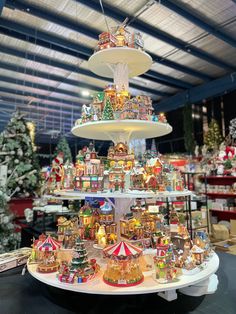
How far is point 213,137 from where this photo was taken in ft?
24.5

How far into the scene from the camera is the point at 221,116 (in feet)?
26.3

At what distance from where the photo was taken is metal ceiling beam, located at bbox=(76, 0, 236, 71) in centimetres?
423

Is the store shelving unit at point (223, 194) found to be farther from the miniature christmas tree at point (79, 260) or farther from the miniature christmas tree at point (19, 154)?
the miniature christmas tree at point (79, 260)

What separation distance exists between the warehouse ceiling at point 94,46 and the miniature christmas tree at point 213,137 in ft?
3.67

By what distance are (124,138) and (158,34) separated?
395 cm

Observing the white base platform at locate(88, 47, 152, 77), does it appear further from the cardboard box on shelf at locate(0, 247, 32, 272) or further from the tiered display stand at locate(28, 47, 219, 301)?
the cardboard box on shelf at locate(0, 247, 32, 272)

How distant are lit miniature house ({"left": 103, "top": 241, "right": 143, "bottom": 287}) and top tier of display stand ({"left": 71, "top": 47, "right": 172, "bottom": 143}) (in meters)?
0.91

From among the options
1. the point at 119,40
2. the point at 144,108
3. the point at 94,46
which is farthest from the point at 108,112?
the point at 94,46

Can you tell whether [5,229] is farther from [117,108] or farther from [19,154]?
[117,108]

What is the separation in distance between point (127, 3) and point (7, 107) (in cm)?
691

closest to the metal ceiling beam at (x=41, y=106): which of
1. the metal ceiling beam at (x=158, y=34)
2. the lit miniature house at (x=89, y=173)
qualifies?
the metal ceiling beam at (x=158, y=34)

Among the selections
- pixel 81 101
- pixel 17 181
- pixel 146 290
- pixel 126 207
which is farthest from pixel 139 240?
pixel 81 101

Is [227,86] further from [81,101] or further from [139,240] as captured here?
[139,240]

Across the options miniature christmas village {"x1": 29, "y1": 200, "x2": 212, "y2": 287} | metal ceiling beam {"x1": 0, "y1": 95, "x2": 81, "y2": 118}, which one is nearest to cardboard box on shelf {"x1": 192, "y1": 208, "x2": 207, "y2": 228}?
miniature christmas village {"x1": 29, "y1": 200, "x2": 212, "y2": 287}
